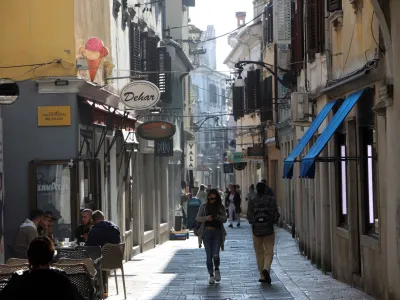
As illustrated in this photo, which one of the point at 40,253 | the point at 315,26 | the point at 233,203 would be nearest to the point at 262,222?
the point at 315,26

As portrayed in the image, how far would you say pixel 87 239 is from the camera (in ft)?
55.7

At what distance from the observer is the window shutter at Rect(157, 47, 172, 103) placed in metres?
31.2

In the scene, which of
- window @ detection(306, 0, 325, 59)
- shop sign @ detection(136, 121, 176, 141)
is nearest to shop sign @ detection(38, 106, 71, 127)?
window @ detection(306, 0, 325, 59)

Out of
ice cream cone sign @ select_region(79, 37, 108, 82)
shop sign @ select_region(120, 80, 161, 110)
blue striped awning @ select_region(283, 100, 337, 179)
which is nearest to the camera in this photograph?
blue striped awning @ select_region(283, 100, 337, 179)

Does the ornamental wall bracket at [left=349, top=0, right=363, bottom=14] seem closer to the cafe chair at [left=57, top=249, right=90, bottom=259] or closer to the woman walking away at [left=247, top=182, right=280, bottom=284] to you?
the woman walking away at [left=247, top=182, right=280, bottom=284]

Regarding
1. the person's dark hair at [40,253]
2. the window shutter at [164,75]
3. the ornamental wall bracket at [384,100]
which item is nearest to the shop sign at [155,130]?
the window shutter at [164,75]

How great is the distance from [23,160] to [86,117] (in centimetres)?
173

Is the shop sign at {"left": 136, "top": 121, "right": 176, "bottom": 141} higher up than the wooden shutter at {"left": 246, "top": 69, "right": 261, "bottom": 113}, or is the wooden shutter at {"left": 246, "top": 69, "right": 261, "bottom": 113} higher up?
the wooden shutter at {"left": 246, "top": 69, "right": 261, "bottom": 113}

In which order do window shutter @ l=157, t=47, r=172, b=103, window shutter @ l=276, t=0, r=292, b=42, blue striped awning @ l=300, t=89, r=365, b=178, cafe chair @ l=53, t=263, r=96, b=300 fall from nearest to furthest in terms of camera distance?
cafe chair @ l=53, t=263, r=96, b=300 → blue striped awning @ l=300, t=89, r=365, b=178 → window shutter @ l=276, t=0, r=292, b=42 → window shutter @ l=157, t=47, r=172, b=103

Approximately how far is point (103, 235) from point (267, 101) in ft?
86.0

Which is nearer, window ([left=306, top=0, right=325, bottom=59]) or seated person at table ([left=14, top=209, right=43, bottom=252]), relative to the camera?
seated person at table ([left=14, top=209, right=43, bottom=252])

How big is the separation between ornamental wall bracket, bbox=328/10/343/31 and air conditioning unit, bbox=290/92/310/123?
3.44 meters

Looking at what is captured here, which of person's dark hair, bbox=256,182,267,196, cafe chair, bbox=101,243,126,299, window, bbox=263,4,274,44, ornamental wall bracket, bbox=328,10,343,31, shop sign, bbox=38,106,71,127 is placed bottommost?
cafe chair, bbox=101,243,126,299

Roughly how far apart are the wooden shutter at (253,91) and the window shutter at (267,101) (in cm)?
68
